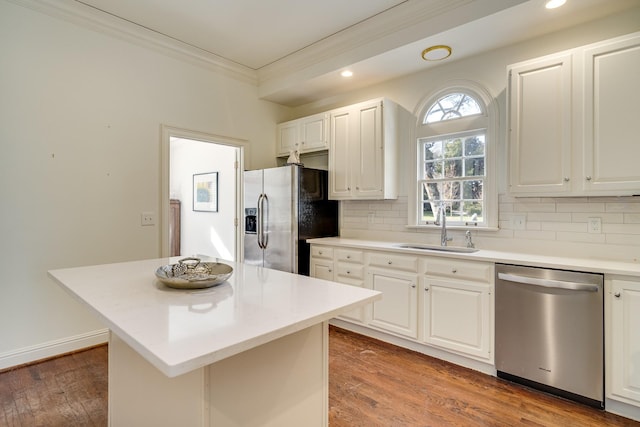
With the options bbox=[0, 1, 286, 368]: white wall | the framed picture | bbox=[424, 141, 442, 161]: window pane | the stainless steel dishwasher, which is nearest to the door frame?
bbox=[0, 1, 286, 368]: white wall

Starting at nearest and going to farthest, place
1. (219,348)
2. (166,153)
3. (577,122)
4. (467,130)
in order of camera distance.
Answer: (219,348), (577,122), (467,130), (166,153)

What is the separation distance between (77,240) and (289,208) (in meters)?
1.93

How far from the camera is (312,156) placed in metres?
4.30

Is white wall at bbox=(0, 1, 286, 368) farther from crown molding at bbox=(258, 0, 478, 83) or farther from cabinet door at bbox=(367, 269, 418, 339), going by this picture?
cabinet door at bbox=(367, 269, 418, 339)

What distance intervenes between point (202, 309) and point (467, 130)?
2.80 metres

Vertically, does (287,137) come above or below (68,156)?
above

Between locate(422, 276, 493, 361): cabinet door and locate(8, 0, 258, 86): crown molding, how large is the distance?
3.21 m

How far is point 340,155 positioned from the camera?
12.1 ft

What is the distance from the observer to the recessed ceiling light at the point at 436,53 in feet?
9.27

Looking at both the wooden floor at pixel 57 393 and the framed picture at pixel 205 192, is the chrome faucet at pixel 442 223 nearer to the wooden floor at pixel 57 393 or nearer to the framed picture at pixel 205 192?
the wooden floor at pixel 57 393

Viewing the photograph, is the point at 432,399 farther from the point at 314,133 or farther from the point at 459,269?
the point at 314,133

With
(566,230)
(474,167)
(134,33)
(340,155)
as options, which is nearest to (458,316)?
(566,230)

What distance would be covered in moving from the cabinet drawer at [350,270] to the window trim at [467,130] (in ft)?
2.32

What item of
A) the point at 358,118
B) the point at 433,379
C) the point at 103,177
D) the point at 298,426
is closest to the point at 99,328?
the point at 103,177
